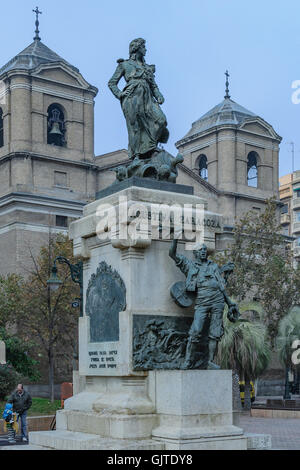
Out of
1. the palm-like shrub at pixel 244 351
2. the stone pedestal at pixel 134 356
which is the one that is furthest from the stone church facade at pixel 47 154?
the stone pedestal at pixel 134 356

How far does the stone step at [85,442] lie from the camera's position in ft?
32.4

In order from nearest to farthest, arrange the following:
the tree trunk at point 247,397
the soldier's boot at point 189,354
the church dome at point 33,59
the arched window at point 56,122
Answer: the soldier's boot at point 189,354, the tree trunk at point 247,397, the church dome at point 33,59, the arched window at point 56,122

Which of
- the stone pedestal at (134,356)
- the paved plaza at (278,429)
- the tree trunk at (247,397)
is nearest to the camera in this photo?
the stone pedestal at (134,356)

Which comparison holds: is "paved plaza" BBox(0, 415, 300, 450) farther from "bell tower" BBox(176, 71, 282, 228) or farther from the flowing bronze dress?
"bell tower" BBox(176, 71, 282, 228)

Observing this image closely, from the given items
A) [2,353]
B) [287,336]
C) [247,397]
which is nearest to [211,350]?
[2,353]

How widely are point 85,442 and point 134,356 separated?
1318mm

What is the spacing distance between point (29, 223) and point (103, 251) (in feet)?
115

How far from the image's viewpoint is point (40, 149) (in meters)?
47.2

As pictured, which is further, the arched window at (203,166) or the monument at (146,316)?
the arched window at (203,166)

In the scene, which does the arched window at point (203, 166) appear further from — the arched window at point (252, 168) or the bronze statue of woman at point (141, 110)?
the bronze statue of woman at point (141, 110)

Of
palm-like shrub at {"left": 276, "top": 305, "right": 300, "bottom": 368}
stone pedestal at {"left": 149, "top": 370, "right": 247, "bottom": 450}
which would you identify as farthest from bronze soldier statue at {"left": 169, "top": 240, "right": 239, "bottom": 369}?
palm-like shrub at {"left": 276, "top": 305, "right": 300, "bottom": 368}

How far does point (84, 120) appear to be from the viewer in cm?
4925

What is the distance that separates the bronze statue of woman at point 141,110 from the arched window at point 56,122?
120 ft

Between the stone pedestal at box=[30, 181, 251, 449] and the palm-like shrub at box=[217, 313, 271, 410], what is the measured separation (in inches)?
775
